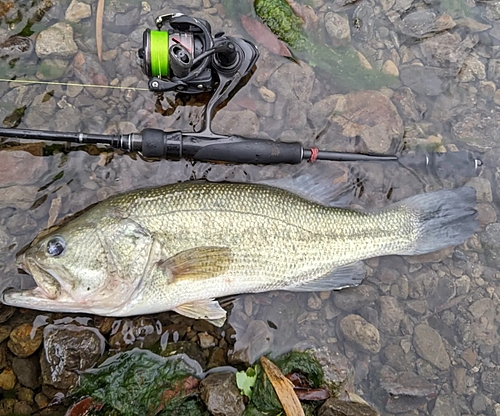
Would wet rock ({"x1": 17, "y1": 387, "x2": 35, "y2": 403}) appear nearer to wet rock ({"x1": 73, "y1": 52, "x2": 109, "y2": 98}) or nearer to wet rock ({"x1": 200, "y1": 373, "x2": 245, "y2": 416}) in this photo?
wet rock ({"x1": 200, "y1": 373, "x2": 245, "y2": 416})

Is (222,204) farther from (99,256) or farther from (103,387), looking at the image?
(103,387)

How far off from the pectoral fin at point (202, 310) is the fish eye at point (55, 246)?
36.5 inches

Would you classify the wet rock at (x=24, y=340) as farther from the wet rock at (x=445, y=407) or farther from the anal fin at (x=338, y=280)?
the wet rock at (x=445, y=407)

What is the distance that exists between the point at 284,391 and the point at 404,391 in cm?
108

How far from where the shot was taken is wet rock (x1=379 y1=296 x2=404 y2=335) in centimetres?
393

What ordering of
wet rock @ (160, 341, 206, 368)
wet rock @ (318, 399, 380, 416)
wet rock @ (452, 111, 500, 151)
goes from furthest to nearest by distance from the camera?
wet rock @ (452, 111, 500, 151) < wet rock @ (160, 341, 206, 368) < wet rock @ (318, 399, 380, 416)

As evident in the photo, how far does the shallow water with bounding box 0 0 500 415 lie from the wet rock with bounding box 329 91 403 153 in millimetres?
12

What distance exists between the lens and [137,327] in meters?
3.62

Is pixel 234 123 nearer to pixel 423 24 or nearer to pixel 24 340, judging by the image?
pixel 423 24

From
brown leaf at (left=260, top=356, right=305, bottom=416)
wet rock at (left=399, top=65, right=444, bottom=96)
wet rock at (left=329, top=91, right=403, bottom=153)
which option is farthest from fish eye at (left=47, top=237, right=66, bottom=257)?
wet rock at (left=399, top=65, right=444, bottom=96)

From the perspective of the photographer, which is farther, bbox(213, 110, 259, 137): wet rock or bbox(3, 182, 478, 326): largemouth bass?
bbox(213, 110, 259, 137): wet rock

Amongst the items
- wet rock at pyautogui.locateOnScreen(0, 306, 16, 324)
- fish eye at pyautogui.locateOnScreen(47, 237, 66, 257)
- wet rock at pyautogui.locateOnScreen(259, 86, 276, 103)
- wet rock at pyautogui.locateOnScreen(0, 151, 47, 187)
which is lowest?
wet rock at pyautogui.locateOnScreen(0, 306, 16, 324)

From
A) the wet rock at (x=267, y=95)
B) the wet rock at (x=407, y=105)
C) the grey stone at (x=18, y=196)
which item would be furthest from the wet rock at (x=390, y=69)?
the grey stone at (x=18, y=196)

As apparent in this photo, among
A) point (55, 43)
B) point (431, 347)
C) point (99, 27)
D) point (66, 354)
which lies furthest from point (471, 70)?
point (66, 354)
